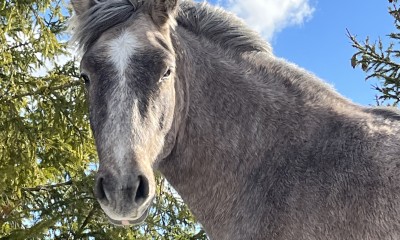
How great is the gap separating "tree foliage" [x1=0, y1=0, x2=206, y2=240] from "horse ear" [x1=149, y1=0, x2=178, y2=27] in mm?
6082

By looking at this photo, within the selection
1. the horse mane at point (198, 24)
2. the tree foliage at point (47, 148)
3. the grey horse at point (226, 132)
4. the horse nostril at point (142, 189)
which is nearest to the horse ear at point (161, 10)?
the grey horse at point (226, 132)

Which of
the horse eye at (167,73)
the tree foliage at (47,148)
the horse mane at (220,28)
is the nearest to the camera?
the horse eye at (167,73)

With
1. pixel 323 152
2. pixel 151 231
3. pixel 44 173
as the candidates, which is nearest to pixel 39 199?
pixel 44 173

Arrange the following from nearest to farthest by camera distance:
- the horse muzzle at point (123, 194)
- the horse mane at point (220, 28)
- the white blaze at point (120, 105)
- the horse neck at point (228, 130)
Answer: the horse muzzle at point (123, 194) < the white blaze at point (120, 105) < the horse neck at point (228, 130) < the horse mane at point (220, 28)

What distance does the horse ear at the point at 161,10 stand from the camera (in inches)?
146

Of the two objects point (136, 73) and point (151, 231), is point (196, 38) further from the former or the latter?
point (151, 231)

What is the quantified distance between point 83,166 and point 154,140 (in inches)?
337

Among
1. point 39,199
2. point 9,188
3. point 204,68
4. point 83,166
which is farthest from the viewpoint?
point 83,166

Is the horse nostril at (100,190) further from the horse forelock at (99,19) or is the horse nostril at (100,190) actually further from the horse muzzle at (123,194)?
the horse forelock at (99,19)

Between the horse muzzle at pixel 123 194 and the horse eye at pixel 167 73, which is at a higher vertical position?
the horse eye at pixel 167 73

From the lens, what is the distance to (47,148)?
10.6 metres

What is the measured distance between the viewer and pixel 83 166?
37.8 feet

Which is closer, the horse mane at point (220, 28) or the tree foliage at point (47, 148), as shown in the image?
the horse mane at point (220, 28)

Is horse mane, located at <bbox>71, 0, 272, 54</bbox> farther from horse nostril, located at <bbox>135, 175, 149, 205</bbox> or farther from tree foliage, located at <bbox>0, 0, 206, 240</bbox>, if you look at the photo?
tree foliage, located at <bbox>0, 0, 206, 240</bbox>
